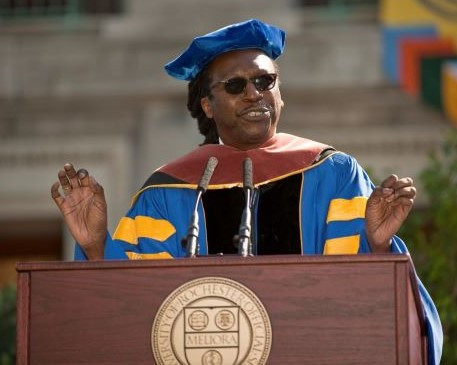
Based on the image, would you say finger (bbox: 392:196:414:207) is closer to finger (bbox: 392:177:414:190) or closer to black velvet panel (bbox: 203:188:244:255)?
finger (bbox: 392:177:414:190)

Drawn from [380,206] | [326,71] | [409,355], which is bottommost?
[409,355]

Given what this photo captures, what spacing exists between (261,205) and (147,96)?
8.30 metres

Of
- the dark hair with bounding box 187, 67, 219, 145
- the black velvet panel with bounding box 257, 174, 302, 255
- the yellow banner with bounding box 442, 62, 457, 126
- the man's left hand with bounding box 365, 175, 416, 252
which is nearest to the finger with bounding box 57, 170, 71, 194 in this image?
the black velvet panel with bounding box 257, 174, 302, 255

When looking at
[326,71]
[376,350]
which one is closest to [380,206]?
[376,350]

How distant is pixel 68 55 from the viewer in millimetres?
15594

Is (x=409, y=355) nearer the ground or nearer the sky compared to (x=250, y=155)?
nearer the ground

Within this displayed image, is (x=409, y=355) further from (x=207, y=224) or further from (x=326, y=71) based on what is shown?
(x=326, y=71)

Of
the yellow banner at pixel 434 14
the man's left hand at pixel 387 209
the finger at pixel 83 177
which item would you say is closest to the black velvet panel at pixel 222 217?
the finger at pixel 83 177

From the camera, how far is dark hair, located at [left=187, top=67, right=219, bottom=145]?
765 centimetres

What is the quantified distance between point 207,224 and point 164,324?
1.15 meters

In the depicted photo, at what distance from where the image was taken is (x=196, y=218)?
6668mm

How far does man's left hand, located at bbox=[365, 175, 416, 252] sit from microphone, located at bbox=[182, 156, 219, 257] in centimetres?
54

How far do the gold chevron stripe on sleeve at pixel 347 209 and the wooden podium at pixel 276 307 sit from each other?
0.88 meters

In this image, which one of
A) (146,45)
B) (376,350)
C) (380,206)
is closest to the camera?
(376,350)
